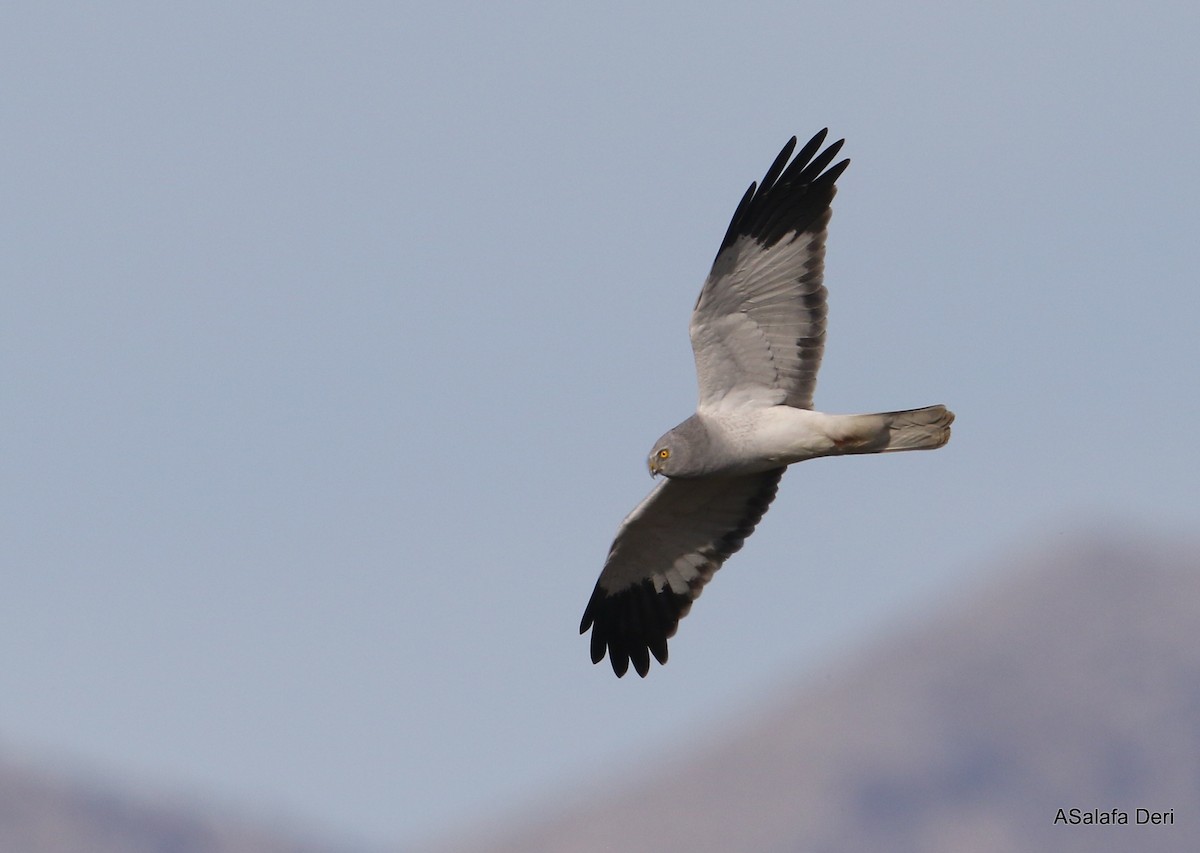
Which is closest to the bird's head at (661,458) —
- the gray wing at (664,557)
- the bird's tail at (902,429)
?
the gray wing at (664,557)

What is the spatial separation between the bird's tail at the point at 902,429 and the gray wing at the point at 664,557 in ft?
6.72

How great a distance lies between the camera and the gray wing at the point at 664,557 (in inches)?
734

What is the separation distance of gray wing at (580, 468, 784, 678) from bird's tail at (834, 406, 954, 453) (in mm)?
2050

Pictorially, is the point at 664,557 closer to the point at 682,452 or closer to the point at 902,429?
the point at 682,452

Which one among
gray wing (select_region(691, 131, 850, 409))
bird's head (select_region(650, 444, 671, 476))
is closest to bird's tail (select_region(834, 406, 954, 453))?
gray wing (select_region(691, 131, 850, 409))

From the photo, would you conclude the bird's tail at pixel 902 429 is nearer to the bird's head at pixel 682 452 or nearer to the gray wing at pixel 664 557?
the bird's head at pixel 682 452

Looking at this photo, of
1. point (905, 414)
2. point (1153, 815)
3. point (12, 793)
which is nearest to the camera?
point (905, 414)

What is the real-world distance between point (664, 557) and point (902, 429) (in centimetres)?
359

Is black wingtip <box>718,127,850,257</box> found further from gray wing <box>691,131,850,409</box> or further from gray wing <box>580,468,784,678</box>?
gray wing <box>580,468,784,678</box>

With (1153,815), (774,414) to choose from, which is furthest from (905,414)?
(1153,815)

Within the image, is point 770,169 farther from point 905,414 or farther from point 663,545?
point 663,545

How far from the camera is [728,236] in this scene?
1661 cm

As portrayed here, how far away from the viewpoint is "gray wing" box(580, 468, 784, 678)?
1864cm

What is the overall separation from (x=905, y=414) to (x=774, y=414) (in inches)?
45.9
